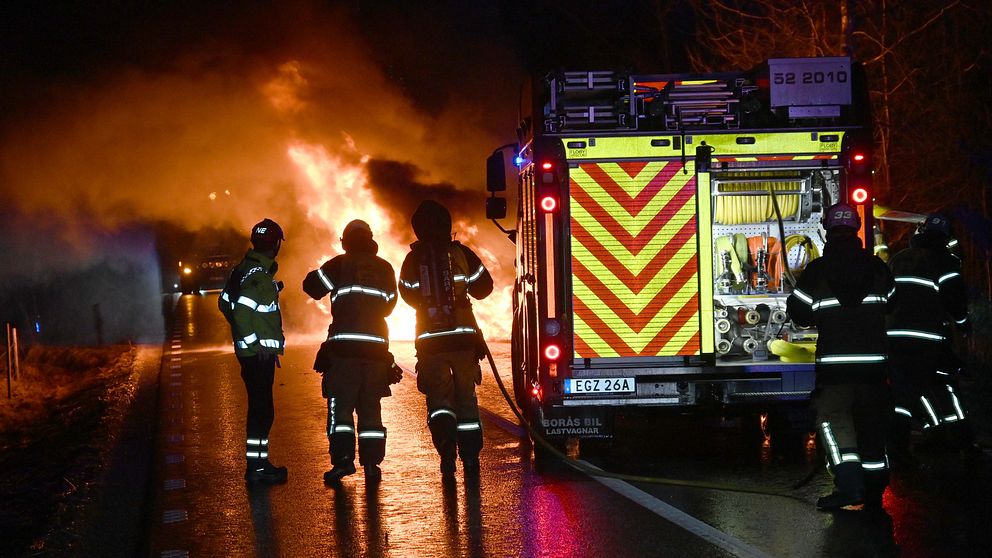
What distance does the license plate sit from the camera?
28.0 ft

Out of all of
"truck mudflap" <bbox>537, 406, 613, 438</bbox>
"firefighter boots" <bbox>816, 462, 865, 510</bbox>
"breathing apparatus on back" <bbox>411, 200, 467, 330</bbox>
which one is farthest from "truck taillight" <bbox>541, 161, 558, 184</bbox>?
"firefighter boots" <bbox>816, 462, 865, 510</bbox>

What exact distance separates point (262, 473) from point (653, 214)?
339 cm

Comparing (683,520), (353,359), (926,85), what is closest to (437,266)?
(353,359)

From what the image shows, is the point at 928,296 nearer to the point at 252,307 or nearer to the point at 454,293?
the point at 454,293

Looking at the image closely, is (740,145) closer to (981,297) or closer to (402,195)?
(981,297)

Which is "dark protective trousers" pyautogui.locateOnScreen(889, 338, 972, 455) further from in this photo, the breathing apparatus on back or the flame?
the flame

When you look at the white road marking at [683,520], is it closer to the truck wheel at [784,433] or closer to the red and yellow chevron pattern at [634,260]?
the red and yellow chevron pattern at [634,260]

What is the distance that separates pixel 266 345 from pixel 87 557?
88.5 inches

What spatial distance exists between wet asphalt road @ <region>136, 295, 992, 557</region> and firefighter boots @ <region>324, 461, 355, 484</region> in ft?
0.25

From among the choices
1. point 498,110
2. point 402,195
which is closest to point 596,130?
point 402,195

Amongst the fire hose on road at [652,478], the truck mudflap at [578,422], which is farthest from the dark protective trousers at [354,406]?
the truck mudflap at [578,422]

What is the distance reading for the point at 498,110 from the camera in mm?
24641

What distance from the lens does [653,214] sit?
28.3 feet

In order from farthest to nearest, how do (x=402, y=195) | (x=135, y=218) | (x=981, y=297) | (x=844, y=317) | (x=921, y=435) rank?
(x=135, y=218) < (x=402, y=195) < (x=981, y=297) < (x=921, y=435) < (x=844, y=317)
